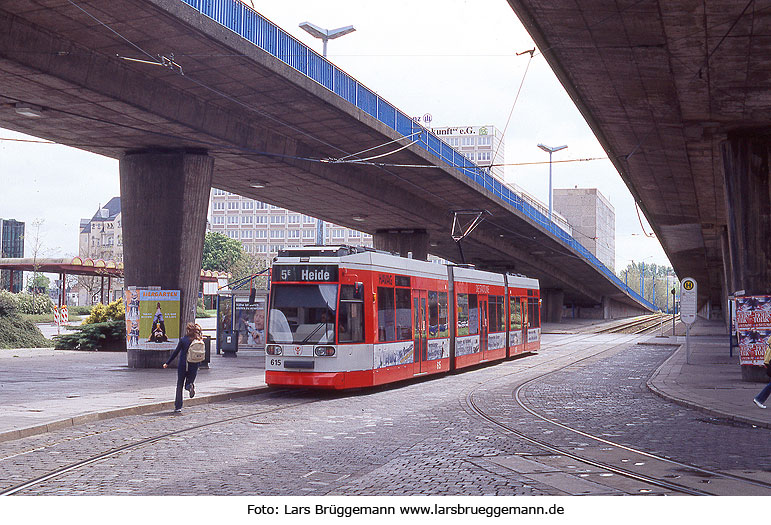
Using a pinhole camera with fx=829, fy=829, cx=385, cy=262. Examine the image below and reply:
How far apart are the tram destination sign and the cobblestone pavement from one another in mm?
2465

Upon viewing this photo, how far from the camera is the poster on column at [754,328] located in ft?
67.1

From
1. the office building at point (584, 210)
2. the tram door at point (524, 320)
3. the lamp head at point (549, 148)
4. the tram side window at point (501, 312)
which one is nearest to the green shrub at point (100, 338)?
the tram side window at point (501, 312)

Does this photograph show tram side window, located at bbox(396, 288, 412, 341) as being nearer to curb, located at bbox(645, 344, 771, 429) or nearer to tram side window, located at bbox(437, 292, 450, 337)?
tram side window, located at bbox(437, 292, 450, 337)

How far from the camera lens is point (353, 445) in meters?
10.7

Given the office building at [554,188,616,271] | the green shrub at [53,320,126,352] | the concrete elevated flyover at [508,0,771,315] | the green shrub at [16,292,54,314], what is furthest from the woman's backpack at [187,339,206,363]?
the office building at [554,188,616,271]

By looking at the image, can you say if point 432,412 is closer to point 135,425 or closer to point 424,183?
point 135,425

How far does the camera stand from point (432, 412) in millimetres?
14562

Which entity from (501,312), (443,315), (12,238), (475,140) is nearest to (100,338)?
(501,312)

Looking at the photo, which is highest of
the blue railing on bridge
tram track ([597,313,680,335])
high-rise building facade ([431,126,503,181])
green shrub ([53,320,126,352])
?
high-rise building facade ([431,126,503,181])

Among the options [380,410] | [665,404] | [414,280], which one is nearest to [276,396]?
[380,410]

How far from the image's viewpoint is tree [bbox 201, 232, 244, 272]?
121812mm

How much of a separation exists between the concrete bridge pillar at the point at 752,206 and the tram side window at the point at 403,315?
849cm

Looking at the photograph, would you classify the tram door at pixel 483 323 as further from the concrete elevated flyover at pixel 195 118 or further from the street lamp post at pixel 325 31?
the street lamp post at pixel 325 31
